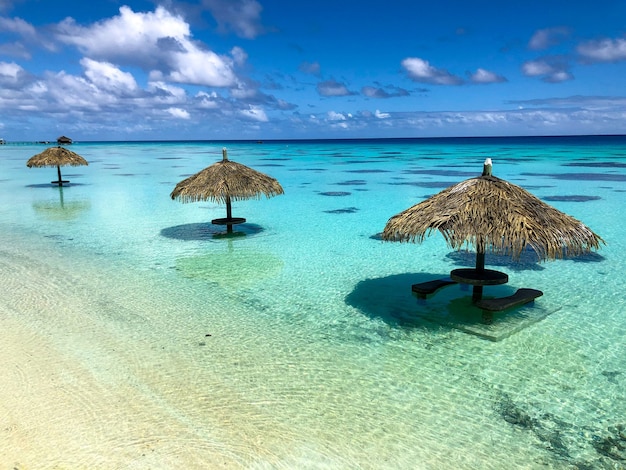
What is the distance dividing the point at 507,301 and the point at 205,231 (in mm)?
7618

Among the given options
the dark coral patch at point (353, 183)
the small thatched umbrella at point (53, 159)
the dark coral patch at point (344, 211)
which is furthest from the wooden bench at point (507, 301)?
the small thatched umbrella at point (53, 159)

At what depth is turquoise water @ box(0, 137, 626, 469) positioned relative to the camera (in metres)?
3.57

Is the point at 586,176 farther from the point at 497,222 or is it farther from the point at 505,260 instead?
the point at 497,222

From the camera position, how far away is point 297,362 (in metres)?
4.85

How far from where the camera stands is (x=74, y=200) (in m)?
17.1

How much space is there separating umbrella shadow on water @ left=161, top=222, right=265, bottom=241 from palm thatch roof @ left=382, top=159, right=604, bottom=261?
594 cm

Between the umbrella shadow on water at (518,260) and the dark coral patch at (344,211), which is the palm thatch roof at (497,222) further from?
the dark coral patch at (344,211)

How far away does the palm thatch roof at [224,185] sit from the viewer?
953 centimetres

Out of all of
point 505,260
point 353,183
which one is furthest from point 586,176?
point 505,260

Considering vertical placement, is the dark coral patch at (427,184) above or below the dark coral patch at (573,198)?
above

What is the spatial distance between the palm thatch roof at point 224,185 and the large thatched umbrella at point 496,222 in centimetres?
479

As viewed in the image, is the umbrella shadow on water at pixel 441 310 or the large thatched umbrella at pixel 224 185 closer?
the umbrella shadow on water at pixel 441 310

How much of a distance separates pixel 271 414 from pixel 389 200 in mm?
13438

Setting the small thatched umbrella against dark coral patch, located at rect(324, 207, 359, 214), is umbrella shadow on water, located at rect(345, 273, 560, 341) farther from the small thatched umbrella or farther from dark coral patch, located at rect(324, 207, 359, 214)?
the small thatched umbrella
